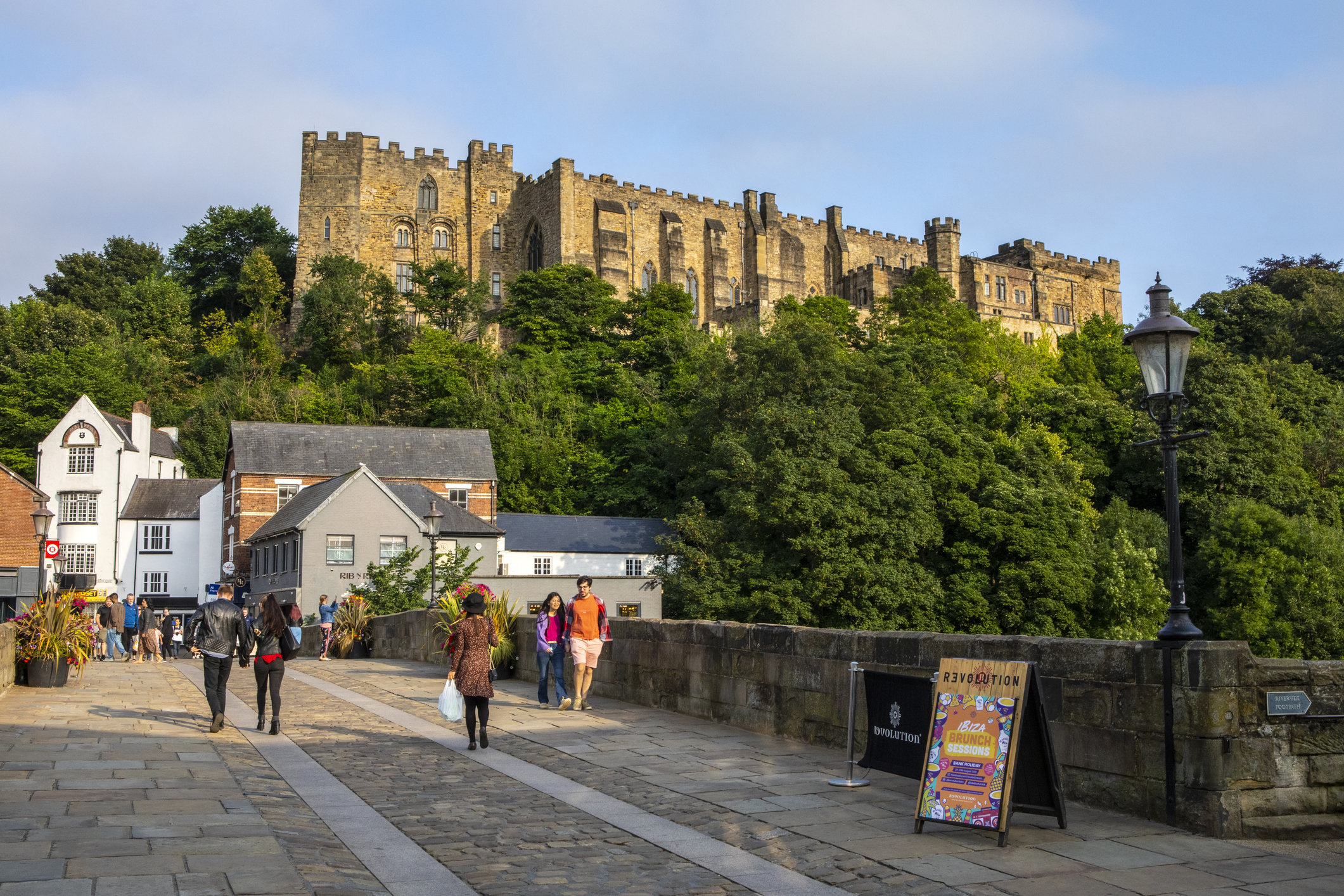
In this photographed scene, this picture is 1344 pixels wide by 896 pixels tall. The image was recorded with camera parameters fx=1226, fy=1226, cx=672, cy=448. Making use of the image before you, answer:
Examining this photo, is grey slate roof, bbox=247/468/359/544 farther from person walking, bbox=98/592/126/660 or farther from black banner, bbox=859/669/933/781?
black banner, bbox=859/669/933/781

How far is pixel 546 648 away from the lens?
49.3 feet

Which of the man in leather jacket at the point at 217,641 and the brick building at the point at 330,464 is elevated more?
the brick building at the point at 330,464

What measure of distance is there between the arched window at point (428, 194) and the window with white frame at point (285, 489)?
3939 cm

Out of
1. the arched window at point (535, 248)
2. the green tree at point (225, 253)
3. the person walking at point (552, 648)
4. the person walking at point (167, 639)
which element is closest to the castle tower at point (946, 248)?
the arched window at point (535, 248)

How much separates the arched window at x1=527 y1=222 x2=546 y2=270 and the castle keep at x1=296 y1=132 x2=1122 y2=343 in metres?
0.08

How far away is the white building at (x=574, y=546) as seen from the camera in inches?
1909

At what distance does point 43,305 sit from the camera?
7669 cm

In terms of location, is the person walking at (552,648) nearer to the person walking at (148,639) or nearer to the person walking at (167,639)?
the person walking at (148,639)

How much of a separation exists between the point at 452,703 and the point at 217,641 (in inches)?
110

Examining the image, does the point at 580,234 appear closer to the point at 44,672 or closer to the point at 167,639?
the point at 167,639

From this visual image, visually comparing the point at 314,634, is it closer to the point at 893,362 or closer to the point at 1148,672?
the point at 1148,672

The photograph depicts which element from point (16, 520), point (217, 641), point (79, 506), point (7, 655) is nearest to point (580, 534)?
point (16, 520)

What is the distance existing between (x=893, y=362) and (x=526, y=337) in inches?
1083

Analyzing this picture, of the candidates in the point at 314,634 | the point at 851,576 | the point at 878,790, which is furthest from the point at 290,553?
the point at 878,790
